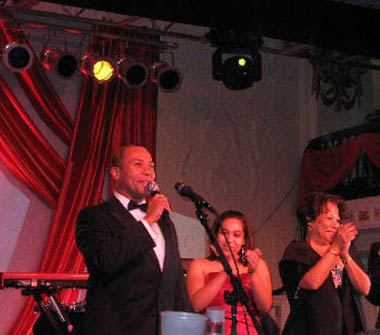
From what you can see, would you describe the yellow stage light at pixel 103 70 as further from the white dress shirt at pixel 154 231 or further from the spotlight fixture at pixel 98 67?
the white dress shirt at pixel 154 231

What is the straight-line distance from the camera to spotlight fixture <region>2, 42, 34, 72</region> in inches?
274

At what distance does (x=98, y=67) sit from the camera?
7.53 meters

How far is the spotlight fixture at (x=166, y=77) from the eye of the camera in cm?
775

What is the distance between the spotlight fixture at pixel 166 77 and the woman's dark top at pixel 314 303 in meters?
3.97

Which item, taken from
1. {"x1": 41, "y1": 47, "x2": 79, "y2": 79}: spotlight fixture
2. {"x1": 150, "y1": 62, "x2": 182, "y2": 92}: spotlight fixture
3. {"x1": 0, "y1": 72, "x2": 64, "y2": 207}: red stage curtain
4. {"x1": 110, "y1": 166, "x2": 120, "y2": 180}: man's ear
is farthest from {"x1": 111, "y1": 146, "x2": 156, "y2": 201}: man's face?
{"x1": 0, "y1": 72, "x2": 64, "y2": 207}: red stage curtain

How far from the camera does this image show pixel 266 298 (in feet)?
11.9

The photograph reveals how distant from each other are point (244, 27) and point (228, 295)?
336 centimetres

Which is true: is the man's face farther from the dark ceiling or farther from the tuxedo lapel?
the dark ceiling

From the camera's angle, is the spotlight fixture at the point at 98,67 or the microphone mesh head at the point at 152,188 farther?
the spotlight fixture at the point at 98,67

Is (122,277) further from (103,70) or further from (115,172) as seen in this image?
(103,70)

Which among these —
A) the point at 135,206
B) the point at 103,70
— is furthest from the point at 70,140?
the point at 135,206

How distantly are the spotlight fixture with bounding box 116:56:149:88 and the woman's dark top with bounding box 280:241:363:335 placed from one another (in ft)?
12.9

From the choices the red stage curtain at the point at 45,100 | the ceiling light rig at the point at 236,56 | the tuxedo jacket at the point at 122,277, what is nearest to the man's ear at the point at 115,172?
the tuxedo jacket at the point at 122,277

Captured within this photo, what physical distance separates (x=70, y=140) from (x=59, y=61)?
1.04 meters
